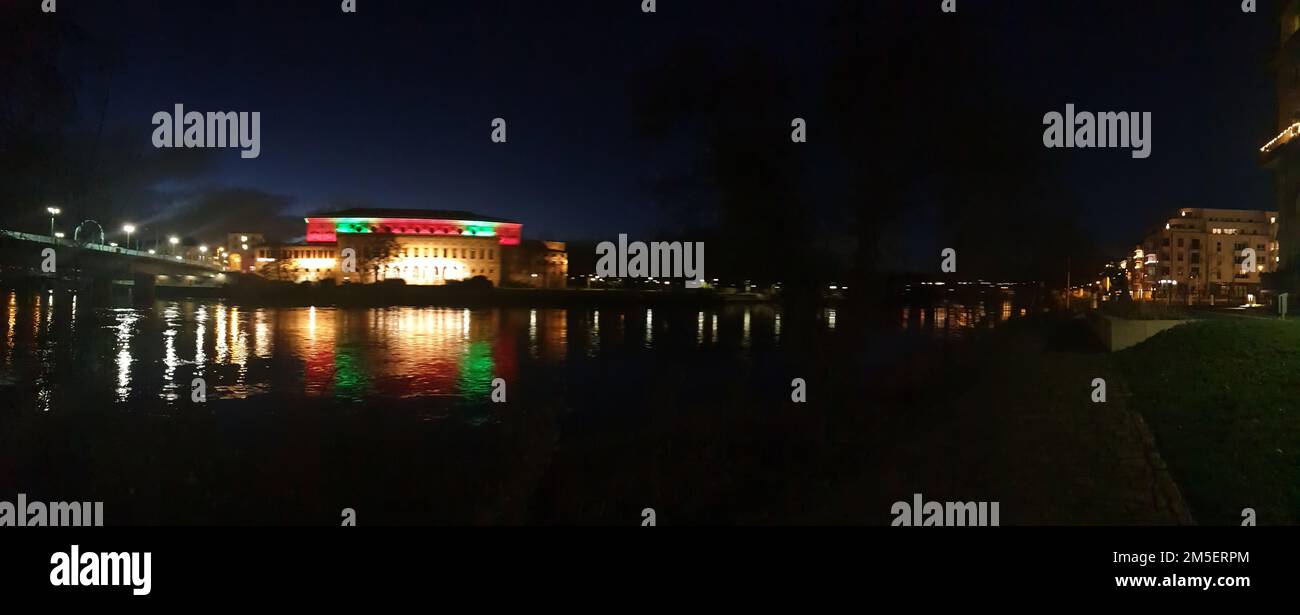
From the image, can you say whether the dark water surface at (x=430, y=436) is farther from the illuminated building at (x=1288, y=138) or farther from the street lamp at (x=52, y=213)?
the illuminated building at (x=1288, y=138)

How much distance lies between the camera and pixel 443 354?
27.9 meters

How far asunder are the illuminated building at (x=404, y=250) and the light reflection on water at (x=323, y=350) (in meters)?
67.0

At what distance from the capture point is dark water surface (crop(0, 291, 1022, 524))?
25.9ft

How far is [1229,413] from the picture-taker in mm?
10602

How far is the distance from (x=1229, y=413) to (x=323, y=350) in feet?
89.4

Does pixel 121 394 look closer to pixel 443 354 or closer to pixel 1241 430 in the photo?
pixel 443 354

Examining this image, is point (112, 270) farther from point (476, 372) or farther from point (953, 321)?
point (953, 321)

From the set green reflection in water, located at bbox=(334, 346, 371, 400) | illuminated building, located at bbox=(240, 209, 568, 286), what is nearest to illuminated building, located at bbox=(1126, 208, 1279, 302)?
illuminated building, located at bbox=(240, 209, 568, 286)

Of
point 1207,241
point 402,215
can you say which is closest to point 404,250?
point 402,215

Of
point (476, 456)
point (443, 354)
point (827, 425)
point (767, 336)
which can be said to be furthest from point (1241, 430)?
point (767, 336)

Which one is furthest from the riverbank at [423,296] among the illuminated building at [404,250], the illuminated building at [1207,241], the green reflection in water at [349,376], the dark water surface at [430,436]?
the illuminated building at [1207,241]

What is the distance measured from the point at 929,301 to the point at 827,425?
8279 millimetres

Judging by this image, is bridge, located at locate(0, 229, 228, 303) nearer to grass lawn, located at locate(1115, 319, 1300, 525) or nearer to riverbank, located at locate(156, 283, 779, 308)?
riverbank, located at locate(156, 283, 779, 308)
